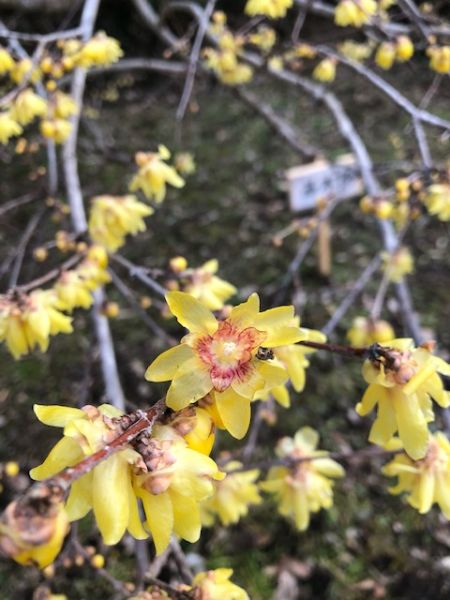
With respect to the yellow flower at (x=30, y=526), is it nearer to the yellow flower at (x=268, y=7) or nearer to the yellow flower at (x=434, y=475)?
the yellow flower at (x=434, y=475)

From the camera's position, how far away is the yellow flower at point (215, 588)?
1.00 m

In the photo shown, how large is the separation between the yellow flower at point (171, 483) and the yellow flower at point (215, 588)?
26cm

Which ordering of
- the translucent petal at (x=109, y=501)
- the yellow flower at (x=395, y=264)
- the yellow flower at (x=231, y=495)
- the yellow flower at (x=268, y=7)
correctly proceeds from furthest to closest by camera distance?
the yellow flower at (x=395, y=264), the yellow flower at (x=268, y=7), the yellow flower at (x=231, y=495), the translucent petal at (x=109, y=501)

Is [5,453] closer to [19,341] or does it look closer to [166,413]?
[19,341]

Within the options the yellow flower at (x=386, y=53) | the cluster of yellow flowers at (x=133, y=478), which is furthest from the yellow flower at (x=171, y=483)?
the yellow flower at (x=386, y=53)

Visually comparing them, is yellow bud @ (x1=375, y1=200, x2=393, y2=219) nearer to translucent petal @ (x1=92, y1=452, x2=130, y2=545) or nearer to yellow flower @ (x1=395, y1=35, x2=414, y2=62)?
yellow flower @ (x1=395, y1=35, x2=414, y2=62)

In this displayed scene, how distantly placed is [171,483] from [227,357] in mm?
193

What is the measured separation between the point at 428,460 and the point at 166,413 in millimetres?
608

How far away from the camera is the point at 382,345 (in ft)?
3.18

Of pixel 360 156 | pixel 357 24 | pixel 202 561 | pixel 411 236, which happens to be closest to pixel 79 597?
pixel 202 561

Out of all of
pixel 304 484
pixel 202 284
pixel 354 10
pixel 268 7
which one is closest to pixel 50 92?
pixel 268 7

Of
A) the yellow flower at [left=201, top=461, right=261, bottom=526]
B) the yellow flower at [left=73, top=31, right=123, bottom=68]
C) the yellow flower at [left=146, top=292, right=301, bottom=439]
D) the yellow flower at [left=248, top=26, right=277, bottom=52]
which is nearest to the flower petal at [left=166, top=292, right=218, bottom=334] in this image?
the yellow flower at [left=146, top=292, right=301, bottom=439]

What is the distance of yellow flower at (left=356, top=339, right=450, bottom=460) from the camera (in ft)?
3.04

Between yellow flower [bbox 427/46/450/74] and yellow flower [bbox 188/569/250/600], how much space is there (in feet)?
5.79
